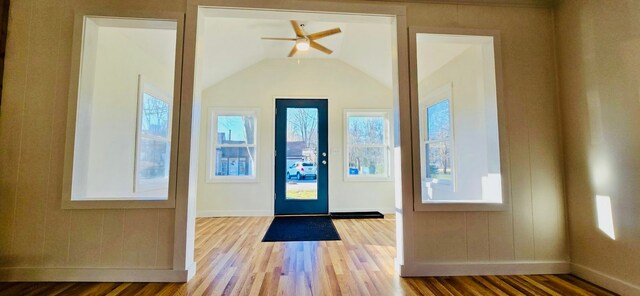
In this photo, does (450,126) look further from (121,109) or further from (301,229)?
(121,109)

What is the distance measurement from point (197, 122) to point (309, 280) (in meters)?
1.43

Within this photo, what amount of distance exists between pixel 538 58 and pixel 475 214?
136 cm

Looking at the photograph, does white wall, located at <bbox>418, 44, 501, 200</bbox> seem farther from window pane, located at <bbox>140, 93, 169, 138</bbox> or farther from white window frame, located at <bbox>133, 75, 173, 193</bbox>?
window pane, located at <bbox>140, 93, 169, 138</bbox>

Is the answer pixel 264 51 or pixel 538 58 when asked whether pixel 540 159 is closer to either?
pixel 538 58

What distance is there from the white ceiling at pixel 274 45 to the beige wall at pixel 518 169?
0.94 m

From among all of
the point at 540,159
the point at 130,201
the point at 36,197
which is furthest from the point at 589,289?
the point at 36,197

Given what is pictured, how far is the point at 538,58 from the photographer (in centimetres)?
209

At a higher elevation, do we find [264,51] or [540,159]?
[264,51]

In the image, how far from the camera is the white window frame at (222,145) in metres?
4.29

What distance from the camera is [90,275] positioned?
1.78m

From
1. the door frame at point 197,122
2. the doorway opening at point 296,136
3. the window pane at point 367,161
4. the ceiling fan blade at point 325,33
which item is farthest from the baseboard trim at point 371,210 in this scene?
the ceiling fan blade at point 325,33

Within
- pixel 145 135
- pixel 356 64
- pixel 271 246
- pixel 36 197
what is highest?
pixel 356 64

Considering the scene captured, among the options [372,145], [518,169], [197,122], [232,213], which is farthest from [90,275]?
[372,145]

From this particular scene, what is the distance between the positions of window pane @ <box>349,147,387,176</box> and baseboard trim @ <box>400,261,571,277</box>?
8.64 feet
